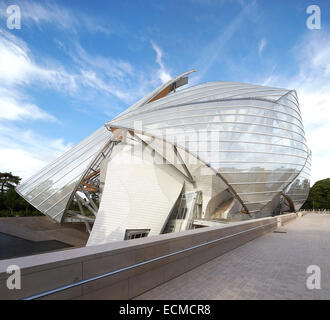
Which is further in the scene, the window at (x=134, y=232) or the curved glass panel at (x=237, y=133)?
the curved glass panel at (x=237, y=133)

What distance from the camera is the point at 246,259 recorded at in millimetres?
6824

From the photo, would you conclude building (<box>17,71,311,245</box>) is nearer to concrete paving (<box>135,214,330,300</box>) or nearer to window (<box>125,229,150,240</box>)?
window (<box>125,229,150,240</box>)

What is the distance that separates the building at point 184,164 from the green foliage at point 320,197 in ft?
176

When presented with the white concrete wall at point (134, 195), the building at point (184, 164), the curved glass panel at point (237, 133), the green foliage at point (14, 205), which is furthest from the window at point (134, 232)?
the green foliage at point (14, 205)

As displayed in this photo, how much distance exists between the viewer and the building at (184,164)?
1803 centimetres

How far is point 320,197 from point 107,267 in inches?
3146

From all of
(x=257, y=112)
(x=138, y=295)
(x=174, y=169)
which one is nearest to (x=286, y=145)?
(x=257, y=112)

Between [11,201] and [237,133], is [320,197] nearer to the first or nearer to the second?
[237,133]

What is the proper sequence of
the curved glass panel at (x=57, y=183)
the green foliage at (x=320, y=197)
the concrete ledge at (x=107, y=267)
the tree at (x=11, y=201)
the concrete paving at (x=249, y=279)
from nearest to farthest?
the concrete ledge at (x=107, y=267)
the concrete paving at (x=249, y=279)
the curved glass panel at (x=57, y=183)
the tree at (x=11, y=201)
the green foliage at (x=320, y=197)

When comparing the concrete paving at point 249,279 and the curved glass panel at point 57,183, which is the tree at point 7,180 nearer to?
the curved glass panel at point 57,183

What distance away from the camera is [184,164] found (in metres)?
19.5

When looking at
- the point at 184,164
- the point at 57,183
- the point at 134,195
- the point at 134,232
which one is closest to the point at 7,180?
Result: the point at 57,183
